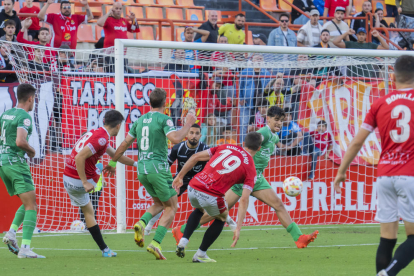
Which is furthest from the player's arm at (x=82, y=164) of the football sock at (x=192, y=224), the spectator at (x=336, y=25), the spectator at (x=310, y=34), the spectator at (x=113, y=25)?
the spectator at (x=336, y=25)

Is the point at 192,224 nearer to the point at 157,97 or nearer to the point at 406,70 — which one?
the point at 157,97

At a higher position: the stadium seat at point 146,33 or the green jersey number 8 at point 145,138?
the stadium seat at point 146,33

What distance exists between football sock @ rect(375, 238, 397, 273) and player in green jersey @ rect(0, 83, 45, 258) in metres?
4.45

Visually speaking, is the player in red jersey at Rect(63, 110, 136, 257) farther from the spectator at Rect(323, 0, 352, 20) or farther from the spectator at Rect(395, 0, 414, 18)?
the spectator at Rect(395, 0, 414, 18)

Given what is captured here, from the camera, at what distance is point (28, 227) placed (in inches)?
295

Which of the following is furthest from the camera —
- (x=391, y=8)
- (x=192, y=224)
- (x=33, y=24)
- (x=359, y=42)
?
(x=391, y=8)

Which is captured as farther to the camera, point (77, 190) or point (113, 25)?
point (113, 25)

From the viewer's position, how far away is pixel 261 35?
17031mm

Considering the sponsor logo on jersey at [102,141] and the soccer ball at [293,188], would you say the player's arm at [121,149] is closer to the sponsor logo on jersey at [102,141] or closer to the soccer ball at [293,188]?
the sponsor logo on jersey at [102,141]

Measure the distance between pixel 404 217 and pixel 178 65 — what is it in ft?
27.7

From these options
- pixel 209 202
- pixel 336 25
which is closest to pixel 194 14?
pixel 336 25

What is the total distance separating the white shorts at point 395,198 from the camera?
4.80 m

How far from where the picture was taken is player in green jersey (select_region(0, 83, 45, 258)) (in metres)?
7.57

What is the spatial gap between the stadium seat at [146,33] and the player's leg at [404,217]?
510 inches
